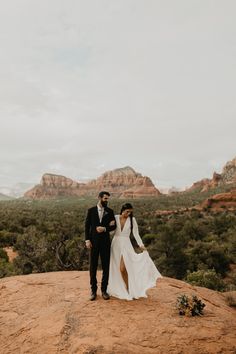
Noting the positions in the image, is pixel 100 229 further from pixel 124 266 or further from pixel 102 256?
pixel 124 266

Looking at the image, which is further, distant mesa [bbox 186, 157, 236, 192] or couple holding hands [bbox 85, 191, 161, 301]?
distant mesa [bbox 186, 157, 236, 192]

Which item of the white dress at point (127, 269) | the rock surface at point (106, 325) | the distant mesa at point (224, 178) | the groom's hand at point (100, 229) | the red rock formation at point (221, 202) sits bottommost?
the rock surface at point (106, 325)

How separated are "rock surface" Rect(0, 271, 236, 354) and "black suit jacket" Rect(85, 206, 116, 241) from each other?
46.6 inches

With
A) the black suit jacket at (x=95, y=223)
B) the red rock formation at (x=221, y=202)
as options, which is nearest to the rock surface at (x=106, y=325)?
the black suit jacket at (x=95, y=223)

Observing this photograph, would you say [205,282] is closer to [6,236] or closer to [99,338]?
[99,338]

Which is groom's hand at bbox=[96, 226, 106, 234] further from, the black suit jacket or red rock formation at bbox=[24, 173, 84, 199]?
red rock formation at bbox=[24, 173, 84, 199]

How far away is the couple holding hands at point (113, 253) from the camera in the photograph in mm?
6227

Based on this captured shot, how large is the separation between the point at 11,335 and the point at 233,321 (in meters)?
3.61

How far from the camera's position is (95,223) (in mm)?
6277

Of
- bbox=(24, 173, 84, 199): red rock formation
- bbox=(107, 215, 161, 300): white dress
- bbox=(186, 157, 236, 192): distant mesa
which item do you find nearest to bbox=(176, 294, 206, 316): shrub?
bbox=(107, 215, 161, 300): white dress

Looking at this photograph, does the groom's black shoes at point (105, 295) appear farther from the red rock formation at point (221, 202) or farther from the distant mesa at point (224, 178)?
the distant mesa at point (224, 178)

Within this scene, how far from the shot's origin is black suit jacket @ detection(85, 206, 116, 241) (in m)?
6.26

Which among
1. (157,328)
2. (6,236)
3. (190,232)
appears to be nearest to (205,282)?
(157,328)

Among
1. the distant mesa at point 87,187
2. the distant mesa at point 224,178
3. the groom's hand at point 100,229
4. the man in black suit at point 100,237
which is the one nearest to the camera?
the groom's hand at point 100,229
